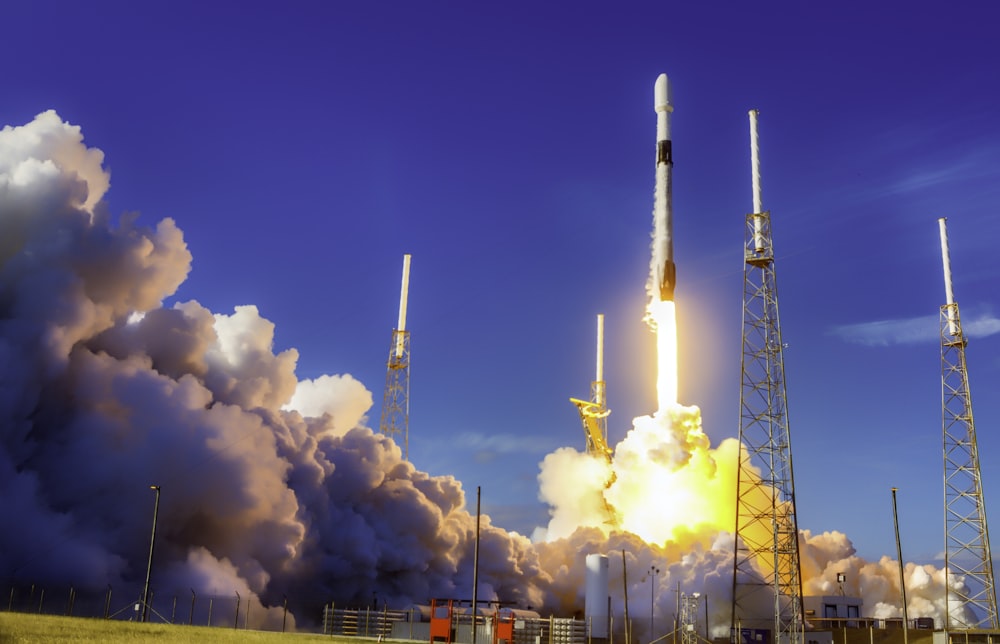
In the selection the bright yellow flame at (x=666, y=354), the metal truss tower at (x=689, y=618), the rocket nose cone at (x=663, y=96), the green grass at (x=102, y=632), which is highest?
the rocket nose cone at (x=663, y=96)

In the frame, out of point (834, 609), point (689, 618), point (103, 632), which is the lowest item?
point (103, 632)

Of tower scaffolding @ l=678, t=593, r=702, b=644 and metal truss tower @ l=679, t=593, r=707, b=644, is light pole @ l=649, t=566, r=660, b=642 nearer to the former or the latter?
tower scaffolding @ l=678, t=593, r=702, b=644

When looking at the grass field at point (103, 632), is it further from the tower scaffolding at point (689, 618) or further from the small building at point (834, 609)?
the small building at point (834, 609)

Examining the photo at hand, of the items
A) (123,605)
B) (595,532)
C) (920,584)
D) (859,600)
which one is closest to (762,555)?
(859,600)

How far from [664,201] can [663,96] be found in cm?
978

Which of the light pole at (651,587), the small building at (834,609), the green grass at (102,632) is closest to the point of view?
the green grass at (102,632)

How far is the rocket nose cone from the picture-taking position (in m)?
95.1

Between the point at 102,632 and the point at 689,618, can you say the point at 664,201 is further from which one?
the point at 102,632

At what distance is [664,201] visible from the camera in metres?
93.5

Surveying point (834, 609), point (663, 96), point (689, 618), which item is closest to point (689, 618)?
point (689, 618)

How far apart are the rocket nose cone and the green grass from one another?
5430 centimetres

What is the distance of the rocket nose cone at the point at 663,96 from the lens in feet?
312

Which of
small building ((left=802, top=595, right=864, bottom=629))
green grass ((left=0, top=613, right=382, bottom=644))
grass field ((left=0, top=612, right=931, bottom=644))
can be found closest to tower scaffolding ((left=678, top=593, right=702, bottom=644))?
small building ((left=802, top=595, right=864, bottom=629))

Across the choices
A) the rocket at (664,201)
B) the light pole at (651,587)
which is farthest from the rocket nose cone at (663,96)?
the light pole at (651,587)
